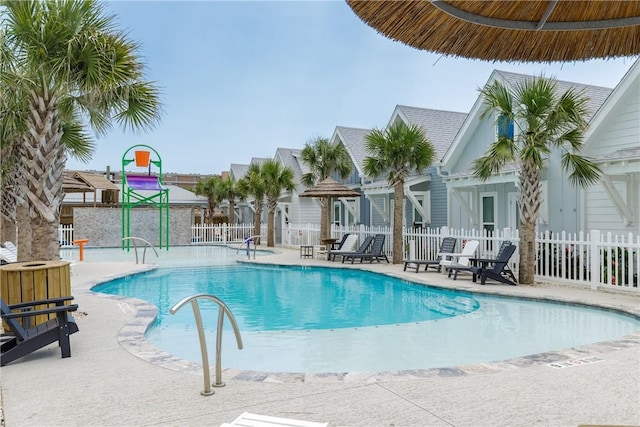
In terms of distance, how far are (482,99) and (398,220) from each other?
5.00 metres

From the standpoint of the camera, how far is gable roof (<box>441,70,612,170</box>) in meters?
16.1

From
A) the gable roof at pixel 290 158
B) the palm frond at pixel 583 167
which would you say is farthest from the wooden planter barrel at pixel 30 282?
the gable roof at pixel 290 158

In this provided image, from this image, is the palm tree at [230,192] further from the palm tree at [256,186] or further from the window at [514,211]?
the window at [514,211]

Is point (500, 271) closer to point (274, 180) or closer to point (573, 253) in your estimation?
point (573, 253)

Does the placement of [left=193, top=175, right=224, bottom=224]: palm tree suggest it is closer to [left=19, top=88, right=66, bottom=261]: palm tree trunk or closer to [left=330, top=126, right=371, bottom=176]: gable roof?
[left=330, top=126, right=371, bottom=176]: gable roof

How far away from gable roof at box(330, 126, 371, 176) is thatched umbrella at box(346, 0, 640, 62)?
19.0 metres

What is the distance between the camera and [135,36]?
8.36 metres

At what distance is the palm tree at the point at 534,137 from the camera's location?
10.6 meters

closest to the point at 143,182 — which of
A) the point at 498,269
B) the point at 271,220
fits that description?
the point at 271,220

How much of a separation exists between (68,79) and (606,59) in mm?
7497

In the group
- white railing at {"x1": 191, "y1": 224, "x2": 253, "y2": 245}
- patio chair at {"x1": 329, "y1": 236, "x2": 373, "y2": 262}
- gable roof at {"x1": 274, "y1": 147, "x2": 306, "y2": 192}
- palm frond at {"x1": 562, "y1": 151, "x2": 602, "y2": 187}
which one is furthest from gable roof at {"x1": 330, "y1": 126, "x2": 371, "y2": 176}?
palm frond at {"x1": 562, "y1": 151, "x2": 602, "y2": 187}

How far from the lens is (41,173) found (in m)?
7.86

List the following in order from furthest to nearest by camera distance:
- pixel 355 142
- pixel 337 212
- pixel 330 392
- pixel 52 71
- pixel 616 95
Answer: pixel 337 212 → pixel 355 142 → pixel 616 95 → pixel 52 71 → pixel 330 392

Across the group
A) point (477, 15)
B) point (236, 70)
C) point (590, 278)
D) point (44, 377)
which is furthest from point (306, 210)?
point (477, 15)
